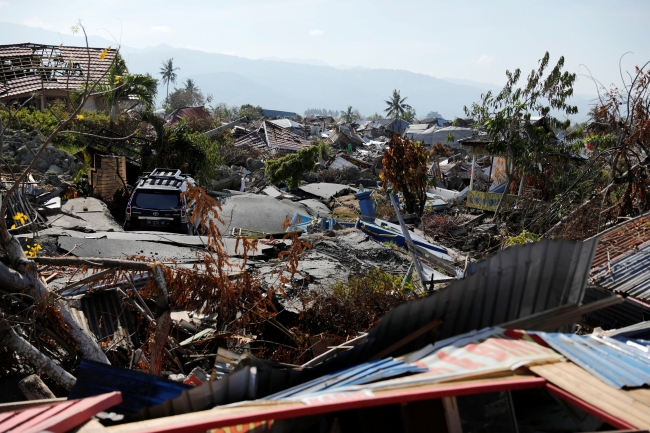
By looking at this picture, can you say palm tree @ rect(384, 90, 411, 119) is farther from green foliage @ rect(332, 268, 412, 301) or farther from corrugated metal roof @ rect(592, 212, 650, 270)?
green foliage @ rect(332, 268, 412, 301)

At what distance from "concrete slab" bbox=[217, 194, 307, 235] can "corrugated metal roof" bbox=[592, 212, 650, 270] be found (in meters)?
9.92

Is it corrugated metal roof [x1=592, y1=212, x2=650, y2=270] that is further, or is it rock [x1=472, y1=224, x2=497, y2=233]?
Result: rock [x1=472, y1=224, x2=497, y2=233]

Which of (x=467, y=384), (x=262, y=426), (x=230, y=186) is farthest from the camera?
(x=230, y=186)

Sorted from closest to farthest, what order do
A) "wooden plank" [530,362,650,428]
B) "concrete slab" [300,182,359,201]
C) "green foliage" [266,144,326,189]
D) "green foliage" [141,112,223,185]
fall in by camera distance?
1. "wooden plank" [530,362,650,428]
2. "green foliage" [141,112,223,185]
3. "concrete slab" [300,182,359,201]
4. "green foliage" [266,144,326,189]

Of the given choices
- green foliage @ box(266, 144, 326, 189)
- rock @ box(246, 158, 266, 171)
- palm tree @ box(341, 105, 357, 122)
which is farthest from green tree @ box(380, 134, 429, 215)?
palm tree @ box(341, 105, 357, 122)

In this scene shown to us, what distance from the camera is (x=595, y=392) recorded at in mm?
2338

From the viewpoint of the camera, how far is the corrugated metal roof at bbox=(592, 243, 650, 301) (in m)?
5.73

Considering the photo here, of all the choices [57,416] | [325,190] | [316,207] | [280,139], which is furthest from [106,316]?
[280,139]

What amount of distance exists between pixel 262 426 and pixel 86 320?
4.59 m

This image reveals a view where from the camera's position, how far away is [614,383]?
245 cm

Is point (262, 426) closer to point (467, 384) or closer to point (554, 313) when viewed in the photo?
point (467, 384)

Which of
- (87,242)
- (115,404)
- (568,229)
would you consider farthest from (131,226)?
(115,404)

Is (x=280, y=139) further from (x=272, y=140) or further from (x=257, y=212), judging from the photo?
(x=257, y=212)

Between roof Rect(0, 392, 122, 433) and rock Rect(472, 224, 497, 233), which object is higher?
roof Rect(0, 392, 122, 433)
